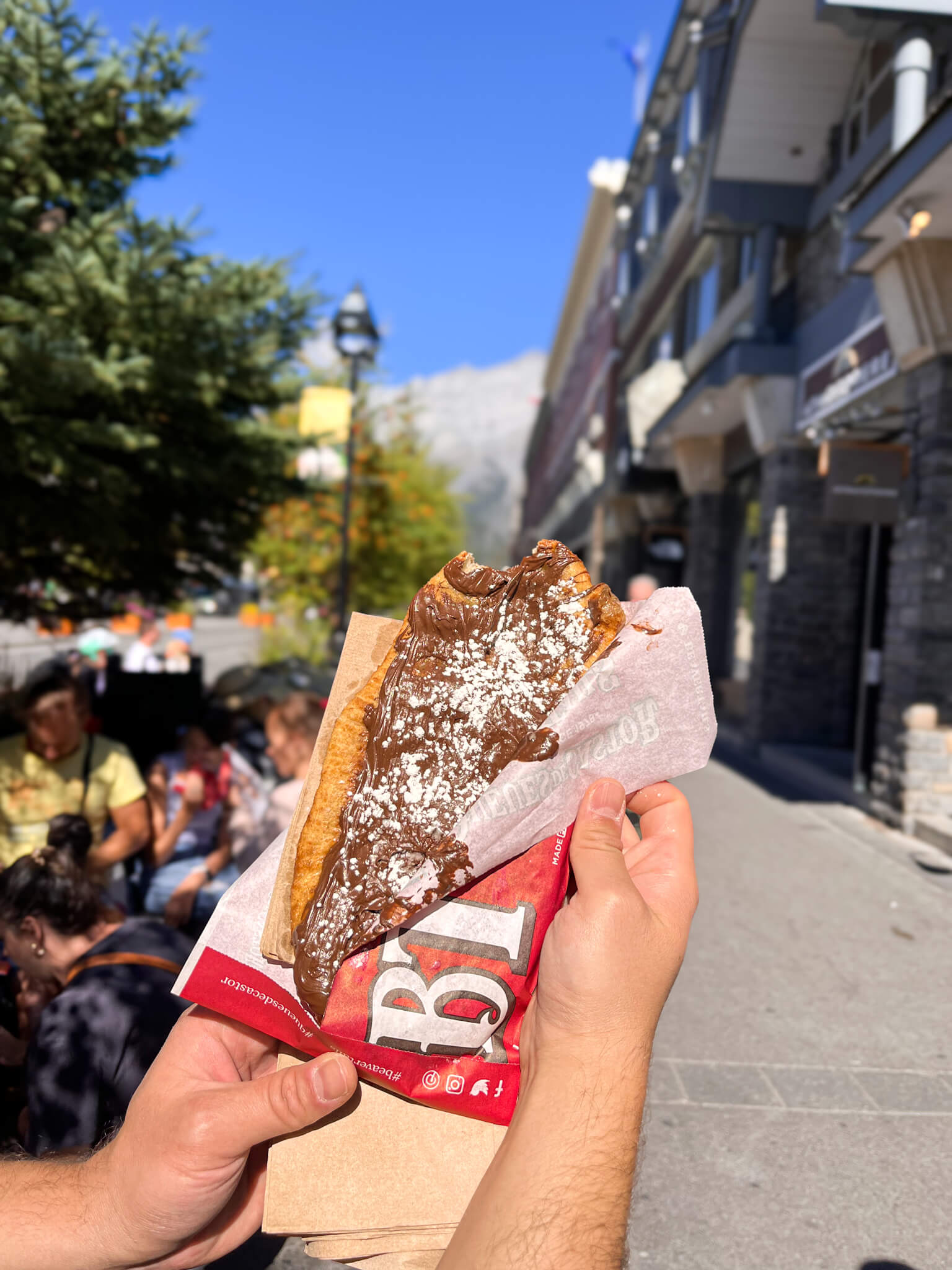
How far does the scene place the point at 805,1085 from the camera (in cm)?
373

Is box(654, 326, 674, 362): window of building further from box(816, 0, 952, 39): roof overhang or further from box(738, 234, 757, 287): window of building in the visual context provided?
box(816, 0, 952, 39): roof overhang

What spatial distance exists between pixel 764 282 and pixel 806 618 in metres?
4.46

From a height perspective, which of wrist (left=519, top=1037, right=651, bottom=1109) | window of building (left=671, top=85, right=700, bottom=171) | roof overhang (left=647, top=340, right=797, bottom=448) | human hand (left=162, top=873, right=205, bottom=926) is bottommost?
human hand (left=162, top=873, right=205, bottom=926)

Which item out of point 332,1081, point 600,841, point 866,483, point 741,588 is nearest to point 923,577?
point 866,483

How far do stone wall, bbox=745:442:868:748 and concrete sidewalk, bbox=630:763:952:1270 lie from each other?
614 centimetres

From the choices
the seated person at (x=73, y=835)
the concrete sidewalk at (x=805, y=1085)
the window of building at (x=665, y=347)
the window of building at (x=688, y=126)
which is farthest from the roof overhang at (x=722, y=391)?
the seated person at (x=73, y=835)

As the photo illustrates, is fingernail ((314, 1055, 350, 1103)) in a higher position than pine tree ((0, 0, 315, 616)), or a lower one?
lower

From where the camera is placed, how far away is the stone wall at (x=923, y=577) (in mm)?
8109

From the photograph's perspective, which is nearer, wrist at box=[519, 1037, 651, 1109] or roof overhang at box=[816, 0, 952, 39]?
wrist at box=[519, 1037, 651, 1109]

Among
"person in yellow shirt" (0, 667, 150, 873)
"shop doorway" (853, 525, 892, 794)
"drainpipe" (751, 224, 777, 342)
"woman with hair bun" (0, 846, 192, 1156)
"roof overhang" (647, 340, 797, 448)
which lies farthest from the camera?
"drainpipe" (751, 224, 777, 342)

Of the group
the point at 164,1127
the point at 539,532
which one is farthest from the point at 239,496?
the point at 539,532

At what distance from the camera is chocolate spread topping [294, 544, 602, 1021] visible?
1413 millimetres

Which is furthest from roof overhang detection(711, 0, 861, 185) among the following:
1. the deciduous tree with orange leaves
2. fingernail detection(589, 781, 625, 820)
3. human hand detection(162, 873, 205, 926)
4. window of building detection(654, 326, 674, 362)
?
fingernail detection(589, 781, 625, 820)

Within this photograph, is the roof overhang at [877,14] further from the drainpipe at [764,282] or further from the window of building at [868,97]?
the drainpipe at [764,282]
